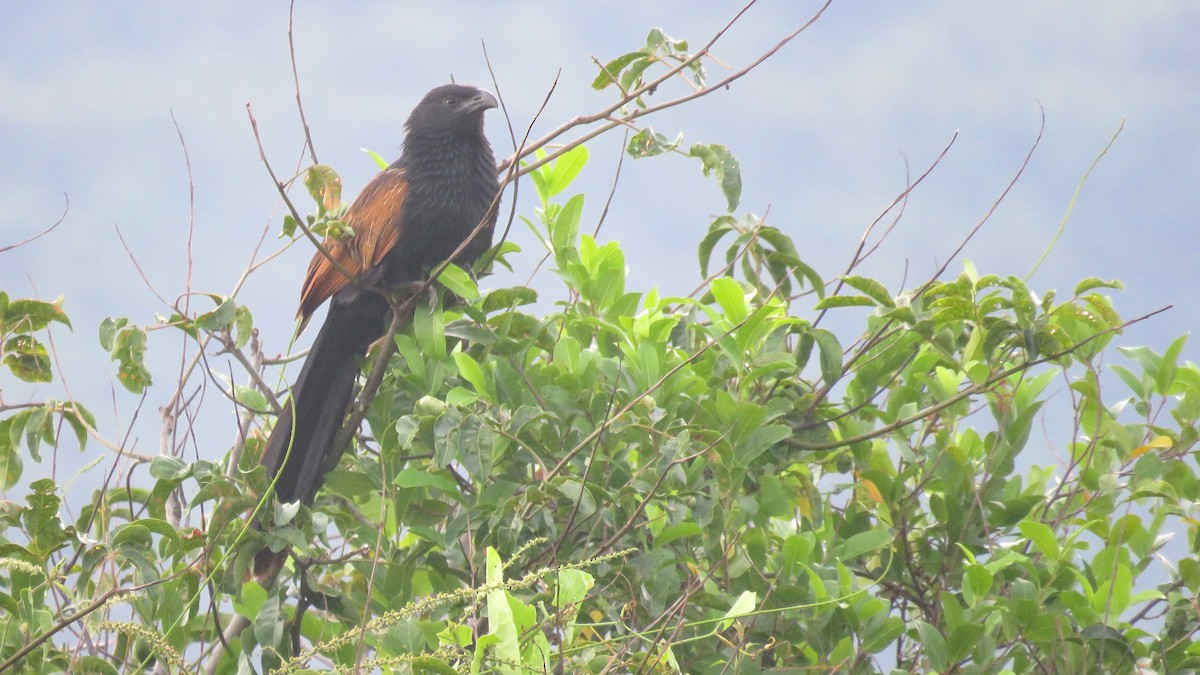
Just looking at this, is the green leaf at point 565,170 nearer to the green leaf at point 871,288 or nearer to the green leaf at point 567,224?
the green leaf at point 567,224

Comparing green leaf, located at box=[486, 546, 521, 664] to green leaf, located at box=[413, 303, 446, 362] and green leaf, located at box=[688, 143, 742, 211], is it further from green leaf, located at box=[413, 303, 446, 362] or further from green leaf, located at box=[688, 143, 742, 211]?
green leaf, located at box=[688, 143, 742, 211]

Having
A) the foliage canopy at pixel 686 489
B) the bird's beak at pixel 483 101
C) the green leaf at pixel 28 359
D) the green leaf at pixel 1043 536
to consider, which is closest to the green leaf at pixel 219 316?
the foliage canopy at pixel 686 489

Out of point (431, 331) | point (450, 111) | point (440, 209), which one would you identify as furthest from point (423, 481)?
point (450, 111)

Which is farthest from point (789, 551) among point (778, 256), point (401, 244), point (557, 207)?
point (401, 244)

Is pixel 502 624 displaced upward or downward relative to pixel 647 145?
downward

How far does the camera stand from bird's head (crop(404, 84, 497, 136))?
10.3 ft

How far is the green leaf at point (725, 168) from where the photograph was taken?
7.48 feet

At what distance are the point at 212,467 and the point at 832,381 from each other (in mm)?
1079

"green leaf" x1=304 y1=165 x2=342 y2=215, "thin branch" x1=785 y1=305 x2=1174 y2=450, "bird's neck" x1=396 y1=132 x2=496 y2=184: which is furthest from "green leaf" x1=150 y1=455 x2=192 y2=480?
"bird's neck" x1=396 y1=132 x2=496 y2=184

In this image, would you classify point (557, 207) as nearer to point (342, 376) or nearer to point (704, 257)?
point (704, 257)

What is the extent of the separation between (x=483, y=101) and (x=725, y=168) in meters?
1.10

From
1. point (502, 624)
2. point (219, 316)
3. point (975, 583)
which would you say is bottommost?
Result: point (502, 624)

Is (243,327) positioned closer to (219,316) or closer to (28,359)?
(219,316)

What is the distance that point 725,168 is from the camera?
89.9 inches
